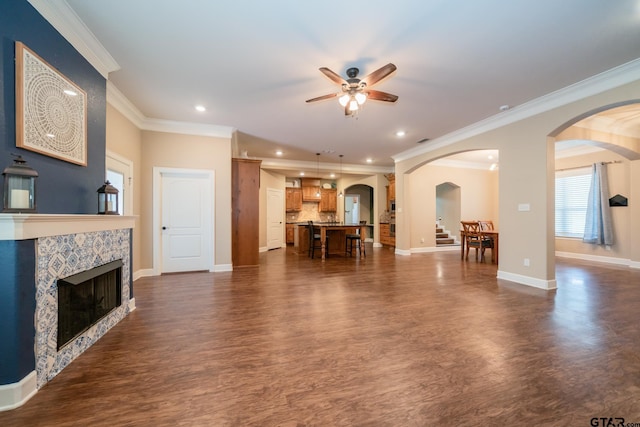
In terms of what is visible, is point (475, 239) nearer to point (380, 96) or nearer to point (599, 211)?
point (599, 211)

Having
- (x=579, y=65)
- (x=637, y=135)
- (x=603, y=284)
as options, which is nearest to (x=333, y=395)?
(x=579, y=65)

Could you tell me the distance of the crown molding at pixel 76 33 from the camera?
2.01m

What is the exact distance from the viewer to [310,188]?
34.4 ft

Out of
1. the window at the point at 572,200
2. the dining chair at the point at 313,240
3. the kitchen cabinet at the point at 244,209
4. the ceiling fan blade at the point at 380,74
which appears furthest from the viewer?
the dining chair at the point at 313,240

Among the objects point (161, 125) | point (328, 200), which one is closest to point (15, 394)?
point (161, 125)

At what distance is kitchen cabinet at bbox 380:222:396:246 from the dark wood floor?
5239 mm

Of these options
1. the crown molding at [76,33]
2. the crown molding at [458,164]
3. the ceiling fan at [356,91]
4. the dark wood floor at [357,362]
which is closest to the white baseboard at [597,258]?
the dark wood floor at [357,362]

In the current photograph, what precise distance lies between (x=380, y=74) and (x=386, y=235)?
23.8ft

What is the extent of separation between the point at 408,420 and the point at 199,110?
4705 millimetres

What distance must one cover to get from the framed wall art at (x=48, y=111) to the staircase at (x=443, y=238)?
914 centimetres

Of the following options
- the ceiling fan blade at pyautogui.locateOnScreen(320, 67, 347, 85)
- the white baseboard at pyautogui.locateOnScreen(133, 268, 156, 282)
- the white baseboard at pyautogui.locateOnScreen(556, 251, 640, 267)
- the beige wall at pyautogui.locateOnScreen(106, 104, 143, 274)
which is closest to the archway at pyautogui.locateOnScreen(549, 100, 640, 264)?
the white baseboard at pyautogui.locateOnScreen(556, 251, 640, 267)

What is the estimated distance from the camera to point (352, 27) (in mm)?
2297

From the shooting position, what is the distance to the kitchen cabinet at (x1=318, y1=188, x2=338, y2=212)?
10866 mm

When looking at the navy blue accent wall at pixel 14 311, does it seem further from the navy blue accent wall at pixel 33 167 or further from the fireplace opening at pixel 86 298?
the fireplace opening at pixel 86 298
